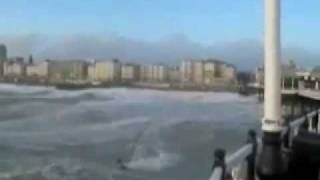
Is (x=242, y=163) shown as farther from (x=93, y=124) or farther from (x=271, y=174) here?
(x=93, y=124)

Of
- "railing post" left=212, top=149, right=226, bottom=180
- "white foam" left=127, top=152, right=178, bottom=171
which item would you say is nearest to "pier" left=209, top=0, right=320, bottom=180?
"railing post" left=212, top=149, right=226, bottom=180

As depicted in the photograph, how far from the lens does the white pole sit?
18.5 feet

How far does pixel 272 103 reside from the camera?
5.73 m

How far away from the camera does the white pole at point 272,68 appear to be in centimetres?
563

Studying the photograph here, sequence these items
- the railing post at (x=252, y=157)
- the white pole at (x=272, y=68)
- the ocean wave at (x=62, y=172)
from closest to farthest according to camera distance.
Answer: the railing post at (x=252, y=157)
the white pole at (x=272, y=68)
the ocean wave at (x=62, y=172)

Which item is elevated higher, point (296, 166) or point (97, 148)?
point (296, 166)

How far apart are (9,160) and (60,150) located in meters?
5.75

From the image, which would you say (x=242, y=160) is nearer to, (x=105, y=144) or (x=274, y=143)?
(x=274, y=143)

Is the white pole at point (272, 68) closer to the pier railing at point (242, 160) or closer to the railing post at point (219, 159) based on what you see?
the pier railing at point (242, 160)

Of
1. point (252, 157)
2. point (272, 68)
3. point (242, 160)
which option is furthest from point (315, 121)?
point (242, 160)

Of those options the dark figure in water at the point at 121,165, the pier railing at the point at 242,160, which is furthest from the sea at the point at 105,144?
the pier railing at the point at 242,160

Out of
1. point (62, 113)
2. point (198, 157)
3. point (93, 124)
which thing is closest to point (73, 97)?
point (62, 113)

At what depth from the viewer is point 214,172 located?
4.29 metres

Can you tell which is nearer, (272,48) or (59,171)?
(272,48)
